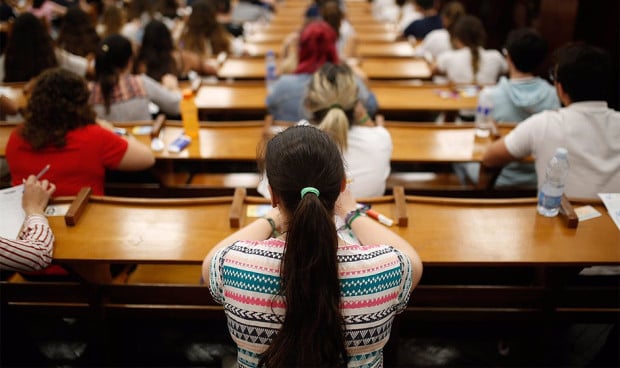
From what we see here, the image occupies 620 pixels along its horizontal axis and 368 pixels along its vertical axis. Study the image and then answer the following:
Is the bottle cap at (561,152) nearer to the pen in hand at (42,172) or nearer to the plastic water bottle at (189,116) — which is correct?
the plastic water bottle at (189,116)

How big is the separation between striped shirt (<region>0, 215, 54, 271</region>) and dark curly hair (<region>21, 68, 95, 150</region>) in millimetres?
455

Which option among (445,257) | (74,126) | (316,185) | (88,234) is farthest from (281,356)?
(74,126)

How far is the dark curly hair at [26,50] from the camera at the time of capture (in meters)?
3.91

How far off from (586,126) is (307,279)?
5.50ft

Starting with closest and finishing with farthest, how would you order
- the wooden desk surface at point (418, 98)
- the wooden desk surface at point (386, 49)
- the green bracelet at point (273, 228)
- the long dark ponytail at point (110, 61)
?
the green bracelet at point (273, 228), the long dark ponytail at point (110, 61), the wooden desk surface at point (418, 98), the wooden desk surface at point (386, 49)

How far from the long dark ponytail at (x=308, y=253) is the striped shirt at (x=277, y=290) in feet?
0.12

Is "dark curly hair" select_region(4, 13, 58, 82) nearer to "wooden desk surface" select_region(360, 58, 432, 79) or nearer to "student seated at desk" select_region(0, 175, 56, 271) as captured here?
"student seated at desk" select_region(0, 175, 56, 271)

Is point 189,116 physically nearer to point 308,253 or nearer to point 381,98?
point 381,98

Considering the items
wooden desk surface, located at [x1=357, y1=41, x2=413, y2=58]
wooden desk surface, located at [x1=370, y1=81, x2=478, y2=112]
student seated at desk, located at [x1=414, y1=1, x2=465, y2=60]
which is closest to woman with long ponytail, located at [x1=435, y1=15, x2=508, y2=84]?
wooden desk surface, located at [x1=370, y1=81, x2=478, y2=112]

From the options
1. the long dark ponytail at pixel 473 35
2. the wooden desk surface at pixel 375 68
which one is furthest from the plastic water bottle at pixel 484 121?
the wooden desk surface at pixel 375 68

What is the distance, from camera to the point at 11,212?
2.13m

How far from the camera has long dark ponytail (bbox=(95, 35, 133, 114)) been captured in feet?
10.6

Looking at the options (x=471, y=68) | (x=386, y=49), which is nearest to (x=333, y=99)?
(x=471, y=68)

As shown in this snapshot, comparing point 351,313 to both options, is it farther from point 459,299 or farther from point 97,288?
point 97,288
